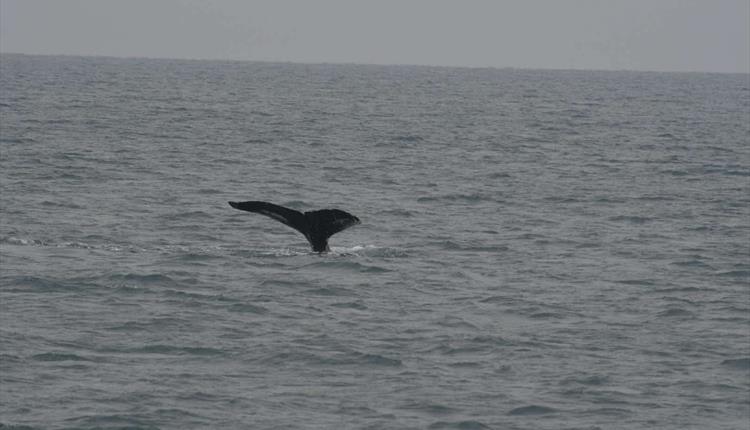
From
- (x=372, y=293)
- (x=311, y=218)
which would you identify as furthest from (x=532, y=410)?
(x=311, y=218)

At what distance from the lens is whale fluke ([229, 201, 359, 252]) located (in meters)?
20.9

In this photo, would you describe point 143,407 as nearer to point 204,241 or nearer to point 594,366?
point 594,366

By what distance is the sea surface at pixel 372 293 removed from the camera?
1520 centimetres

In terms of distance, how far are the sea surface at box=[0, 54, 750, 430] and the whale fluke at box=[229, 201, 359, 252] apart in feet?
1.72

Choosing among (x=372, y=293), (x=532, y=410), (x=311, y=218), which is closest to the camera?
(x=532, y=410)

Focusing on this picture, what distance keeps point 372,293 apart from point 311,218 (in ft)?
5.99

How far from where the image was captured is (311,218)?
2217 cm

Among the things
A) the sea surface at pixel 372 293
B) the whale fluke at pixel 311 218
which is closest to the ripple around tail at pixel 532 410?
the sea surface at pixel 372 293

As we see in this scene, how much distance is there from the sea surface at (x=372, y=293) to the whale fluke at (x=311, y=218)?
52 centimetres

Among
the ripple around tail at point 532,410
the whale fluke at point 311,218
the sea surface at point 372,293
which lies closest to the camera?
the ripple around tail at point 532,410

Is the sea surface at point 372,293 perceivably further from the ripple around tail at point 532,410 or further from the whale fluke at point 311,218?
the whale fluke at point 311,218

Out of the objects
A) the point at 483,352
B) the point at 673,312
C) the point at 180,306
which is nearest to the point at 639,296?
the point at 673,312

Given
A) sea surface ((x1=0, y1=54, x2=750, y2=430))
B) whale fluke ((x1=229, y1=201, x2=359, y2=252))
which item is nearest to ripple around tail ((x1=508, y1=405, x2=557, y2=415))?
sea surface ((x1=0, y1=54, x2=750, y2=430))

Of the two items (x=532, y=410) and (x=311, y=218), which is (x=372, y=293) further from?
(x=532, y=410)
